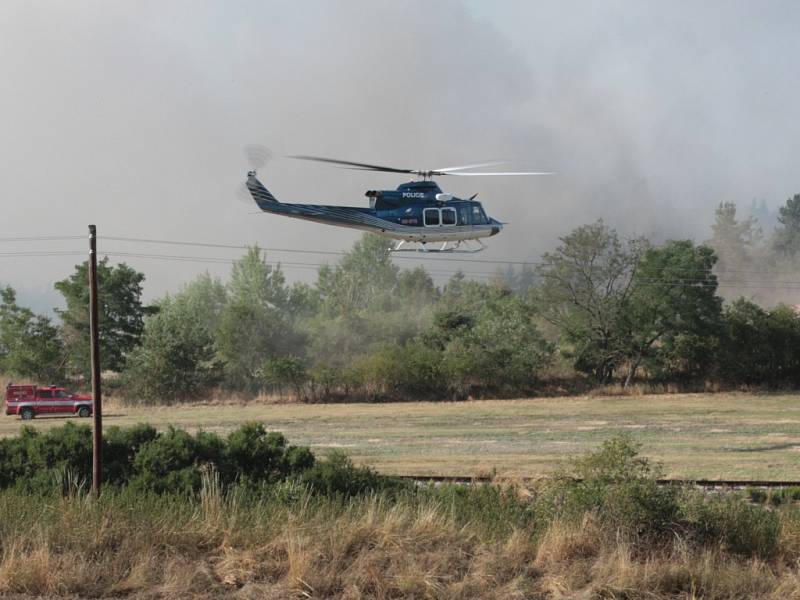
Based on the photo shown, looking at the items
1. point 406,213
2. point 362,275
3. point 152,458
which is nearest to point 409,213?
point 406,213

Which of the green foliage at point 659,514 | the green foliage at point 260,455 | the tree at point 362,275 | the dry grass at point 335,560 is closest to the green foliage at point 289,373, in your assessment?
the green foliage at point 260,455

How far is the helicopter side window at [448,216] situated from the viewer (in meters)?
24.1

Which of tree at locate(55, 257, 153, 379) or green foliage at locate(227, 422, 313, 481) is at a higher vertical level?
tree at locate(55, 257, 153, 379)

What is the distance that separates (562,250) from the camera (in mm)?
61469

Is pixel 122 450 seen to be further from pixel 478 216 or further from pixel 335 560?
pixel 478 216

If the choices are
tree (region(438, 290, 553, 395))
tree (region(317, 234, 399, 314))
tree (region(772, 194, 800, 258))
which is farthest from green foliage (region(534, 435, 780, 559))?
tree (region(772, 194, 800, 258))

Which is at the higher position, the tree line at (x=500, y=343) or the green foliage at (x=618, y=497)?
the tree line at (x=500, y=343)

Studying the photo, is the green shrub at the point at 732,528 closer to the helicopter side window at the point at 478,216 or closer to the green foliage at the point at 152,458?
the green foliage at the point at 152,458

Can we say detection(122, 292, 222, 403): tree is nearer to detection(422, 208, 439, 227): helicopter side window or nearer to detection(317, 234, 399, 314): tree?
detection(422, 208, 439, 227): helicopter side window

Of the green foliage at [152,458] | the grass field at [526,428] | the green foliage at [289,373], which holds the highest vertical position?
the green foliage at [289,373]

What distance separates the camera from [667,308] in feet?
194

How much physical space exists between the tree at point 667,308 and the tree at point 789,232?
104 metres

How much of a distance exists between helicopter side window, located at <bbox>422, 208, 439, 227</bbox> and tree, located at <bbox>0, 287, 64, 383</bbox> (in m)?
47.4

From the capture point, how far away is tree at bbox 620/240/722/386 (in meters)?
59.2
